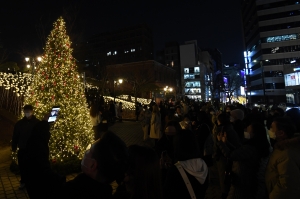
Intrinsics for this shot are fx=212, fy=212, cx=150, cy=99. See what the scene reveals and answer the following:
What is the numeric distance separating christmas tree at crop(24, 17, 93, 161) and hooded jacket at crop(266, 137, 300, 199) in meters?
5.60

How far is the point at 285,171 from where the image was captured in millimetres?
2355

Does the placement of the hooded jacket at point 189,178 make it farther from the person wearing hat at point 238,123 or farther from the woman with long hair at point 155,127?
the woman with long hair at point 155,127

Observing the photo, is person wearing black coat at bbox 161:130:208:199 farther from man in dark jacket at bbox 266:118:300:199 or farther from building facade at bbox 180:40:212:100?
building facade at bbox 180:40:212:100

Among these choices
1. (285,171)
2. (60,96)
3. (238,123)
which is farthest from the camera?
(60,96)

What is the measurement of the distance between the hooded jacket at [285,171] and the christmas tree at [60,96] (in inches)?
220

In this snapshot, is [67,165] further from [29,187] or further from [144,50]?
[144,50]

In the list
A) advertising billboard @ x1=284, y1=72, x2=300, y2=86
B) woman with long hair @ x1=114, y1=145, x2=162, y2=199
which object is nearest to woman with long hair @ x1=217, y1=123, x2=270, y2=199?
woman with long hair @ x1=114, y1=145, x2=162, y2=199

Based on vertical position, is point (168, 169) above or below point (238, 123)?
below

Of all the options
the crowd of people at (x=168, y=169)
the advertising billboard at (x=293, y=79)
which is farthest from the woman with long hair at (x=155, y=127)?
the advertising billboard at (x=293, y=79)

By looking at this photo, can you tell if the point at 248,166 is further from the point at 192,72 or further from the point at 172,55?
the point at 172,55

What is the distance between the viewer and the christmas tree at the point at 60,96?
6.45 m

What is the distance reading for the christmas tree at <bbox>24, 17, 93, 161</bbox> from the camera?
6.45 meters

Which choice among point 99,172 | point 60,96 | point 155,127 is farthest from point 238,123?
point 60,96

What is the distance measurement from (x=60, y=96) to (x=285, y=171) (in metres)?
6.13
